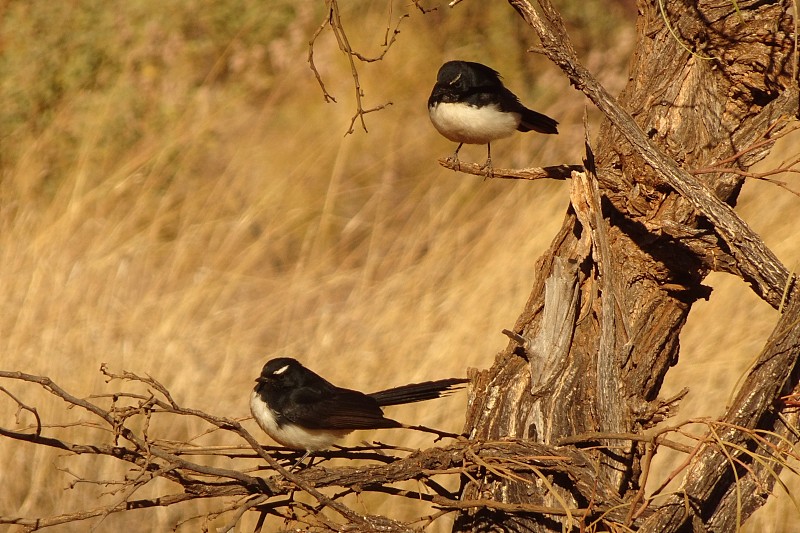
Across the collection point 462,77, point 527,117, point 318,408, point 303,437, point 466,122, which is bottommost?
point 303,437

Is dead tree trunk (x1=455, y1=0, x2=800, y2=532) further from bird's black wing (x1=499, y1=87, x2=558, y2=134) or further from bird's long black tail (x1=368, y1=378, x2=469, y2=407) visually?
bird's black wing (x1=499, y1=87, x2=558, y2=134)

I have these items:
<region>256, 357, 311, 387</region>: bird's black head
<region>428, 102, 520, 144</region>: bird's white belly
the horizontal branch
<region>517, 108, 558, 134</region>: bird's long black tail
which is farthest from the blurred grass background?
the horizontal branch

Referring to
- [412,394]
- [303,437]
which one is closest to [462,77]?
[412,394]

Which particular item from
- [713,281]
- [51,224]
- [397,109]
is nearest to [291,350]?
[51,224]

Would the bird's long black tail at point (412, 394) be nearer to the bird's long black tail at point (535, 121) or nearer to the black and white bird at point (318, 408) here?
the black and white bird at point (318, 408)

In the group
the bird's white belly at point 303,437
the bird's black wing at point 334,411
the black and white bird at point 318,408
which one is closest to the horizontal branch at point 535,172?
the black and white bird at point 318,408

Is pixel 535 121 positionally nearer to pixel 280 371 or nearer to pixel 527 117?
pixel 527 117

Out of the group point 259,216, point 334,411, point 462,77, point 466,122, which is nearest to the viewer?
point 334,411

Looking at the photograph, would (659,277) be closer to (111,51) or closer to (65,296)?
(65,296)

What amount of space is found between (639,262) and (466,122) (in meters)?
1.66

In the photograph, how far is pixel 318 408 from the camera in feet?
16.1

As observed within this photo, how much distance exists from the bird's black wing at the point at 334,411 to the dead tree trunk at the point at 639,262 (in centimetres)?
88

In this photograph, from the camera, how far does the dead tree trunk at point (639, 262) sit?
366cm

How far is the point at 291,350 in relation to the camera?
767 cm
